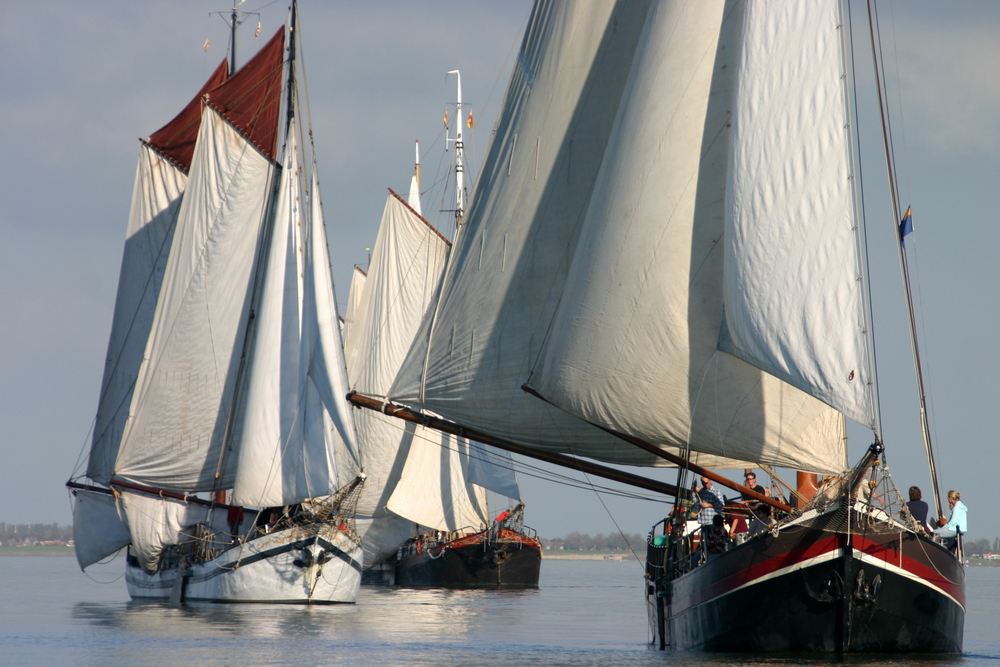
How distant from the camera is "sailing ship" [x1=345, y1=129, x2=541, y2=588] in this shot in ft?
164

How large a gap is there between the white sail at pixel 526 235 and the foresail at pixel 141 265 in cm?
2459

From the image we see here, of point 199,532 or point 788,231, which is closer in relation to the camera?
point 788,231

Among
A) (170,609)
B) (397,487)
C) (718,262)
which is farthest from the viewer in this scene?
(397,487)

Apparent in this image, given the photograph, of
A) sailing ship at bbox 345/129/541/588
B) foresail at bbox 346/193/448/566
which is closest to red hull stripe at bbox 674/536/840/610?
sailing ship at bbox 345/129/541/588

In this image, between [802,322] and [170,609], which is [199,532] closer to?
[170,609]

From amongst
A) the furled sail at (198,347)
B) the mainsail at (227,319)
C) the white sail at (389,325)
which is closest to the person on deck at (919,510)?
the mainsail at (227,319)

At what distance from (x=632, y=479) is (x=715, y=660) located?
4518mm

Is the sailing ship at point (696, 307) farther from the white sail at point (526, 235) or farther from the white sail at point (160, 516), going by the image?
the white sail at point (160, 516)

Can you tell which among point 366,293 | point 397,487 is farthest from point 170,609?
point 366,293

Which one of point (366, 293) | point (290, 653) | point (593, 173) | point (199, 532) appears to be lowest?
point (290, 653)

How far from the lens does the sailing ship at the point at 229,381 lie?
119 ft

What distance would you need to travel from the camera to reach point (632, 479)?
2231cm

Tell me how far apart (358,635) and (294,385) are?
11777 mm

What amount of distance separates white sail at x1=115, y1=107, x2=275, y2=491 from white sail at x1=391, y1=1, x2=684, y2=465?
18.2m
